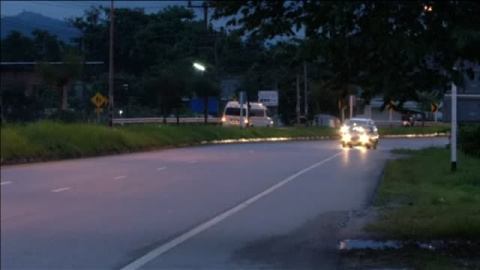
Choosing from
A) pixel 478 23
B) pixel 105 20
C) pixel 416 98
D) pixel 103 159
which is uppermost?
pixel 105 20

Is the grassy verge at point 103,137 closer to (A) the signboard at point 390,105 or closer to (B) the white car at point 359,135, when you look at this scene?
(A) the signboard at point 390,105

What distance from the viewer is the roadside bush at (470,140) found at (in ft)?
89.2

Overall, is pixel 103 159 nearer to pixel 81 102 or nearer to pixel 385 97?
pixel 81 102

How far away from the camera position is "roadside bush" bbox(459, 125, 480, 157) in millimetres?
27203

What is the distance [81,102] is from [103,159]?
826 inches

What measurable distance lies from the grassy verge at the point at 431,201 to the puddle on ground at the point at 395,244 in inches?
17.7

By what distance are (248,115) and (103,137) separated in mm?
28277

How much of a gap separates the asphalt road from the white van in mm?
35600

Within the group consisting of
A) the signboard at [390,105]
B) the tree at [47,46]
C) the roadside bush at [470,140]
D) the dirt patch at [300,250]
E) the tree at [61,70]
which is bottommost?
the dirt patch at [300,250]

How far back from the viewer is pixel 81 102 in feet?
178

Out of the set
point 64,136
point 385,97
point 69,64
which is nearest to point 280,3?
point 385,97

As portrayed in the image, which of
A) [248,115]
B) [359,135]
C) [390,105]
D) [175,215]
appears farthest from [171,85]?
[248,115]

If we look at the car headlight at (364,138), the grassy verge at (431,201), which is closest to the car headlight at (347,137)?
the car headlight at (364,138)

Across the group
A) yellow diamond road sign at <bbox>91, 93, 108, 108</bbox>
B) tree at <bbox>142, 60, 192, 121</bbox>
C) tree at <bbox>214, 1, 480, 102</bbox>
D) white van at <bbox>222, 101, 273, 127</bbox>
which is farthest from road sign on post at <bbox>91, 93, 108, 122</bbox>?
tree at <bbox>214, 1, 480, 102</bbox>
